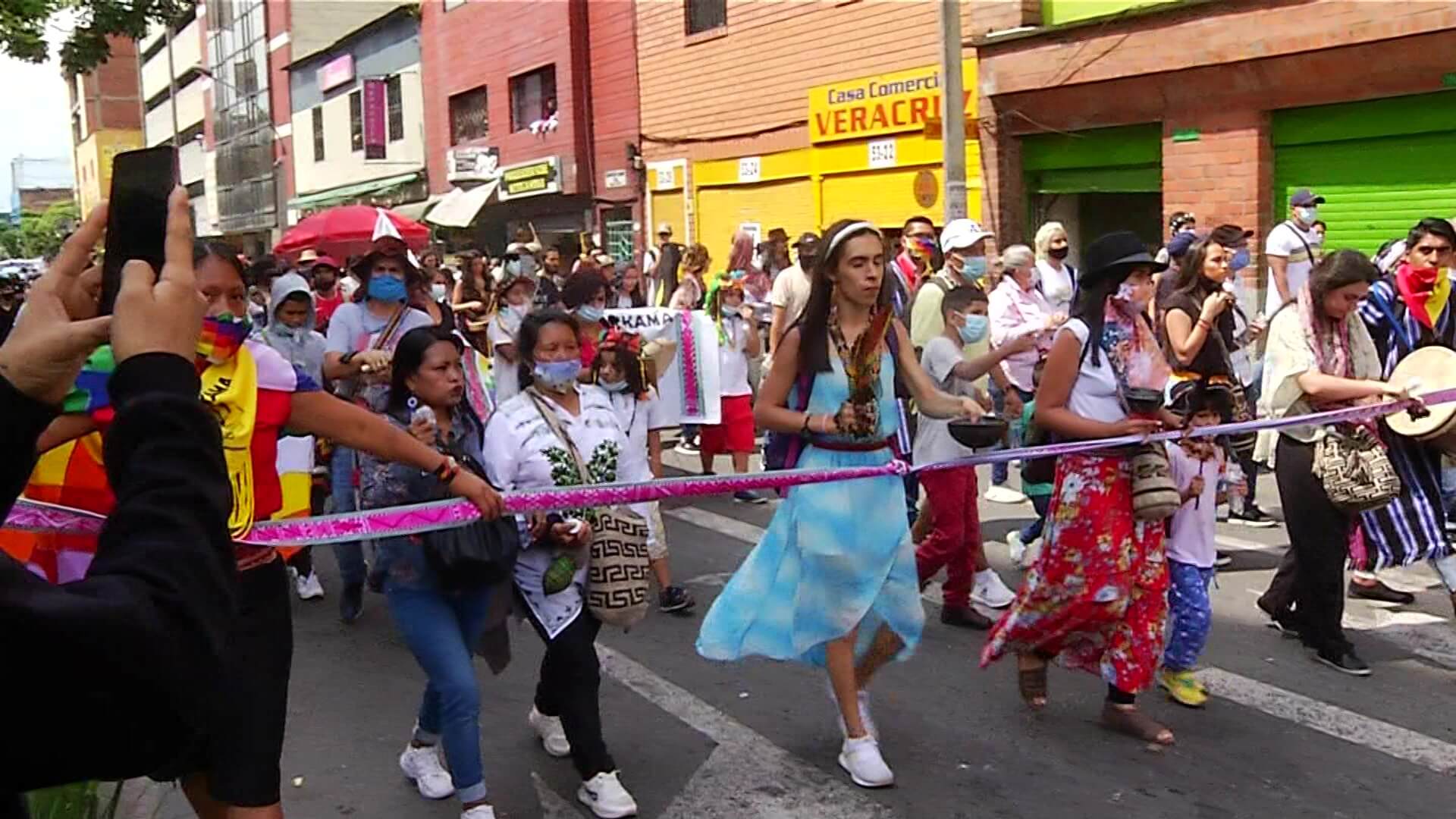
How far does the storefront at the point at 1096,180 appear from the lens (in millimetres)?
15531

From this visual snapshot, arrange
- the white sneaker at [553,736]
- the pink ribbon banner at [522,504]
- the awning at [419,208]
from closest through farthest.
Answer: the pink ribbon banner at [522,504] < the white sneaker at [553,736] < the awning at [419,208]

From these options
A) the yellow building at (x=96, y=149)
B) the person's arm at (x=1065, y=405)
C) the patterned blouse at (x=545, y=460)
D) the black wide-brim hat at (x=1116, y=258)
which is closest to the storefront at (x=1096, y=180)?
the black wide-brim hat at (x=1116, y=258)

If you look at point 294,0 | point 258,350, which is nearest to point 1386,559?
point 258,350

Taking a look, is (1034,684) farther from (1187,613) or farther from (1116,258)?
(1116,258)

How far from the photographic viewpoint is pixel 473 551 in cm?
424

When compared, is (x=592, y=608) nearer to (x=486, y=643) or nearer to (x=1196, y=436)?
(x=486, y=643)

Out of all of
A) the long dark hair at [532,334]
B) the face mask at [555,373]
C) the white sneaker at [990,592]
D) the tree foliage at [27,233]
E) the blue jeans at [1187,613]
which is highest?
the tree foliage at [27,233]

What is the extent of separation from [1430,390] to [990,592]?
2285 mm

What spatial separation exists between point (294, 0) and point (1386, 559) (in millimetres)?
42588

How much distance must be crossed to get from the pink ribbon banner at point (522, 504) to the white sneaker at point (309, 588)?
380 centimetres

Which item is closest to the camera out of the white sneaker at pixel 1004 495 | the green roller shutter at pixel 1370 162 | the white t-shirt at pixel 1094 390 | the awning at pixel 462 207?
the white t-shirt at pixel 1094 390

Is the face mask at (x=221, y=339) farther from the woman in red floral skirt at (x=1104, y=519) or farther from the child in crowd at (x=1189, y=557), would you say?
the child in crowd at (x=1189, y=557)

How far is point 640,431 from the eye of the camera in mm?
6988

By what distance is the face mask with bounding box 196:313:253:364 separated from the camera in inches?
138
